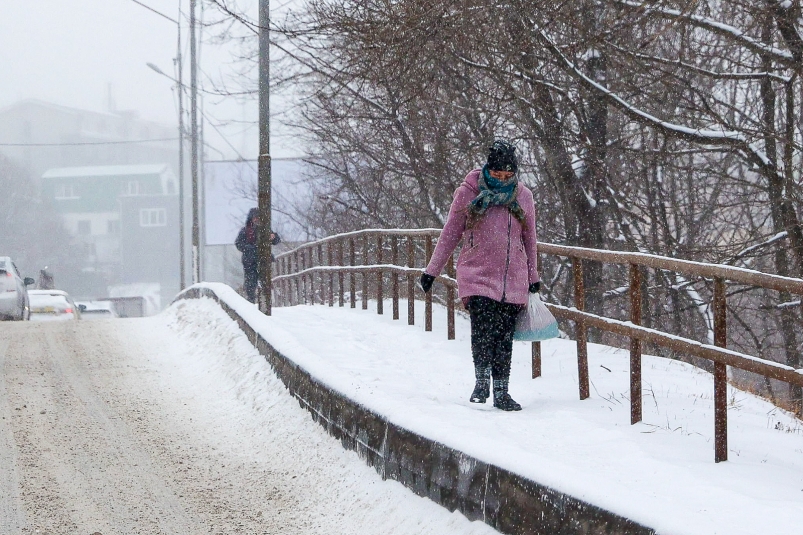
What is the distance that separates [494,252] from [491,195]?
0.36 m

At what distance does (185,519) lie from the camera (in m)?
4.90

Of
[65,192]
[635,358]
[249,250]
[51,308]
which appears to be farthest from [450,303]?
[65,192]

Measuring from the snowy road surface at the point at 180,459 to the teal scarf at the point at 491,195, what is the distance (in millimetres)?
1656

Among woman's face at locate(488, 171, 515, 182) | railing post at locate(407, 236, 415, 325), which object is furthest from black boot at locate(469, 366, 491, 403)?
railing post at locate(407, 236, 415, 325)

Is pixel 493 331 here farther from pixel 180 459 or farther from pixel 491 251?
pixel 180 459

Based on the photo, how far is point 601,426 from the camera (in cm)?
597

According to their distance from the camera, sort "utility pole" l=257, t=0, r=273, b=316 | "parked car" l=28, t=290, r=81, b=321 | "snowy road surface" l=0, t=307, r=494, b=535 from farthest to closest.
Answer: "parked car" l=28, t=290, r=81, b=321
"utility pole" l=257, t=0, r=273, b=316
"snowy road surface" l=0, t=307, r=494, b=535

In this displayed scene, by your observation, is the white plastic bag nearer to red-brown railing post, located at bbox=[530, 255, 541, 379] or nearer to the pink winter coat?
the pink winter coat

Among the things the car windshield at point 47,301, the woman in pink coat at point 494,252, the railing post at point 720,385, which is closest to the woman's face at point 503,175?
the woman in pink coat at point 494,252

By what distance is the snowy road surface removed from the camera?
480cm

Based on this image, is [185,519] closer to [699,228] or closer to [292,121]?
[699,228]

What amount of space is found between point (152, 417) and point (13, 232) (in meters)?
58.5

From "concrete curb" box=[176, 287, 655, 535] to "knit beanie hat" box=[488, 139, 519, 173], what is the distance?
5.65 ft

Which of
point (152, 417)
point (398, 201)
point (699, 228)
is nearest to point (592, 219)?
point (699, 228)
